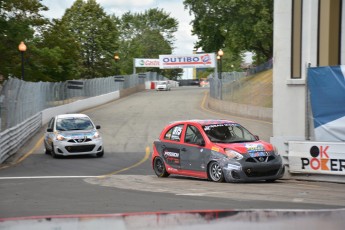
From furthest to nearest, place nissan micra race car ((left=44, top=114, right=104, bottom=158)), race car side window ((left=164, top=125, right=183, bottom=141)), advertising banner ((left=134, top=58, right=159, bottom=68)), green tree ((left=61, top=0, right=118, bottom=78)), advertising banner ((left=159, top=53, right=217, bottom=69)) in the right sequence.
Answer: green tree ((left=61, top=0, right=118, bottom=78))
advertising banner ((left=134, top=58, right=159, bottom=68))
advertising banner ((left=159, top=53, right=217, bottom=69))
nissan micra race car ((left=44, top=114, right=104, bottom=158))
race car side window ((left=164, top=125, right=183, bottom=141))

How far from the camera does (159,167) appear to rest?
16828 millimetres

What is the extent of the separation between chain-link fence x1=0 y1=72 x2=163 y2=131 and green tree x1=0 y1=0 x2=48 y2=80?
14.4 ft

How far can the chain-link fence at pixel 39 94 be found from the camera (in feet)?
82.2

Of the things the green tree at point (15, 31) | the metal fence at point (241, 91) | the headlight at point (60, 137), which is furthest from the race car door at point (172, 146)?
the green tree at point (15, 31)

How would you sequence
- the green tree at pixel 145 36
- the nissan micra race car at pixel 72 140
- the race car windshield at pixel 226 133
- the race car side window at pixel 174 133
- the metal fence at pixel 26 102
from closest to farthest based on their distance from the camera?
1. the race car windshield at pixel 226 133
2. the race car side window at pixel 174 133
3. the nissan micra race car at pixel 72 140
4. the metal fence at pixel 26 102
5. the green tree at pixel 145 36

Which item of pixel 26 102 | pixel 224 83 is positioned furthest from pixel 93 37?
pixel 26 102

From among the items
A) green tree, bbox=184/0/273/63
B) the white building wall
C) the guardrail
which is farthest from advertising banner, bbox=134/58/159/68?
the white building wall

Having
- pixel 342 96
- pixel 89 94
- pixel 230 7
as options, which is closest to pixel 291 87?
pixel 342 96

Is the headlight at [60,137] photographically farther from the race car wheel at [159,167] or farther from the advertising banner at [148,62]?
the advertising banner at [148,62]

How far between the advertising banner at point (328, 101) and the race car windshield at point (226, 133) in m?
1.60

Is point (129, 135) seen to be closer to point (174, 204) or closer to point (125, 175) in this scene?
point (125, 175)

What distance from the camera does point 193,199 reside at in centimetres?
1104

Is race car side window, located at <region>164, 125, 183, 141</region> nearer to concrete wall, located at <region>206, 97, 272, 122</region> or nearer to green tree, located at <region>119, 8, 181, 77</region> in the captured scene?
concrete wall, located at <region>206, 97, 272, 122</region>

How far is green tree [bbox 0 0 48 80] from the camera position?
44.5 m
